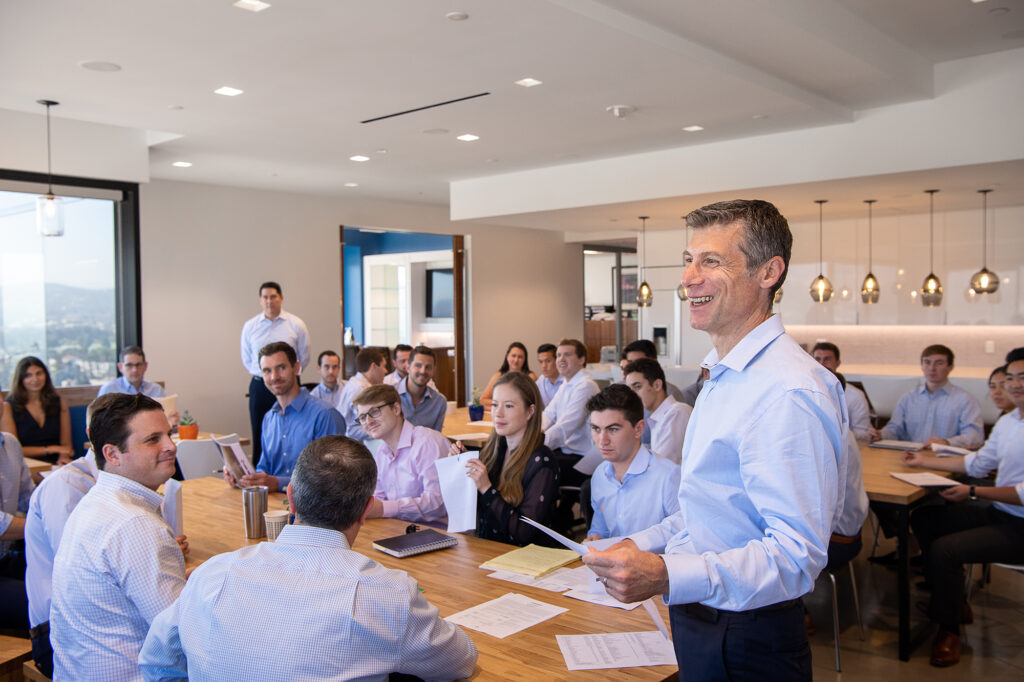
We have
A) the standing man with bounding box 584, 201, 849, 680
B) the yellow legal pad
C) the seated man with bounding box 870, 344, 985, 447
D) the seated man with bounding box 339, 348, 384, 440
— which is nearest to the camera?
the standing man with bounding box 584, 201, 849, 680

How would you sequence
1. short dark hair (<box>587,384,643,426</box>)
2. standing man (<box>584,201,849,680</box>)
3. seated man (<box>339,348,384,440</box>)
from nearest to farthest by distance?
standing man (<box>584,201,849,680</box>), short dark hair (<box>587,384,643,426</box>), seated man (<box>339,348,384,440</box>)

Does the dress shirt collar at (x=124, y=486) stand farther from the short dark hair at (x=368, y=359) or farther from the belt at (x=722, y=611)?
the short dark hair at (x=368, y=359)

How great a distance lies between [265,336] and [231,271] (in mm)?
2534

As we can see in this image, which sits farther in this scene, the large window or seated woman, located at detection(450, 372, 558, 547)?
the large window

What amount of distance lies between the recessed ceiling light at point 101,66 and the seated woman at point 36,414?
7.75 ft

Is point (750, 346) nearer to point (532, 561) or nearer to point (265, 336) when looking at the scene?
point (532, 561)

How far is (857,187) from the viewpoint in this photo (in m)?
7.30

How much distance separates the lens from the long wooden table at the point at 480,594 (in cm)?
191

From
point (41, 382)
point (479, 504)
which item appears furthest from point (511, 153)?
point (479, 504)

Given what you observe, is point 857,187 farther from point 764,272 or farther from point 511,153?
point 764,272

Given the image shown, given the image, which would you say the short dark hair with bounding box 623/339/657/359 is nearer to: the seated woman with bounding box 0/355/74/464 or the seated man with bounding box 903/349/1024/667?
the seated man with bounding box 903/349/1024/667

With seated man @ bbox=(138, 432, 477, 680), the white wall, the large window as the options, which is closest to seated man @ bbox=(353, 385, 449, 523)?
seated man @ bbox=(138, 432, 477, 680)

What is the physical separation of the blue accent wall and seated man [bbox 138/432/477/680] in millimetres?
12427

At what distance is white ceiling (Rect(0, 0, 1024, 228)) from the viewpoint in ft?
13.9
